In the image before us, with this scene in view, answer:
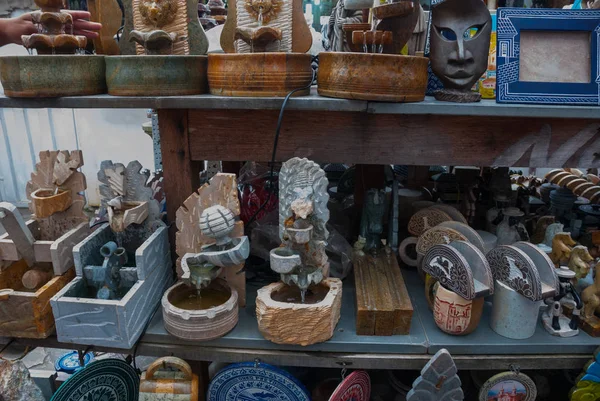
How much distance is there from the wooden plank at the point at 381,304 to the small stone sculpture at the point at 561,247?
507 mm

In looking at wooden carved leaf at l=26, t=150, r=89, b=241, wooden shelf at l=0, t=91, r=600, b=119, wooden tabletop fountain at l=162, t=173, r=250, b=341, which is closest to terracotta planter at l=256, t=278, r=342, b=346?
wooden tabletop fountain at l=162, t=173, r=250, b=341

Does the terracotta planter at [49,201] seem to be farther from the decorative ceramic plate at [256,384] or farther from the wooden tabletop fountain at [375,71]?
the wooden tabletop fountain at [375,71]

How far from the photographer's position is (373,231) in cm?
156

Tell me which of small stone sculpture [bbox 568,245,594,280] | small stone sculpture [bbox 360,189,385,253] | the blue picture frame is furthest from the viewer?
small stone sculpture [bbox 360,189,385,253]

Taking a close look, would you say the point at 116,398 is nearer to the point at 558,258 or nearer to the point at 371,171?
the point at 371,171

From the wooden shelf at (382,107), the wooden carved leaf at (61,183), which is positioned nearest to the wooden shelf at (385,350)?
the wooden carved leaf at (61,183)

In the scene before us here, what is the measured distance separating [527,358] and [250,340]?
0.77m

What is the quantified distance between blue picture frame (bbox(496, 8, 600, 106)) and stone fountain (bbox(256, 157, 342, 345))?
57 centimetres

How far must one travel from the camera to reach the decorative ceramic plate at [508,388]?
123cm

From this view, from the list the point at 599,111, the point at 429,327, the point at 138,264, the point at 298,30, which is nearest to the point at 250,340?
the point at 138,264

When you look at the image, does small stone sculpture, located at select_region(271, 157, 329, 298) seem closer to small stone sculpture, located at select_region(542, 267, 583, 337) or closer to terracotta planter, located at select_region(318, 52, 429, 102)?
terracotta planter, located at select_region(318, 52, 429, 102)

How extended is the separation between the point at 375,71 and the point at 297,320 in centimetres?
67

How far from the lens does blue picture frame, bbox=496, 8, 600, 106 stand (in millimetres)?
1205

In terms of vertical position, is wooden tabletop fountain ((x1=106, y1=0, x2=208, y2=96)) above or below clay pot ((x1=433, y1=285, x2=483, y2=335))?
above
